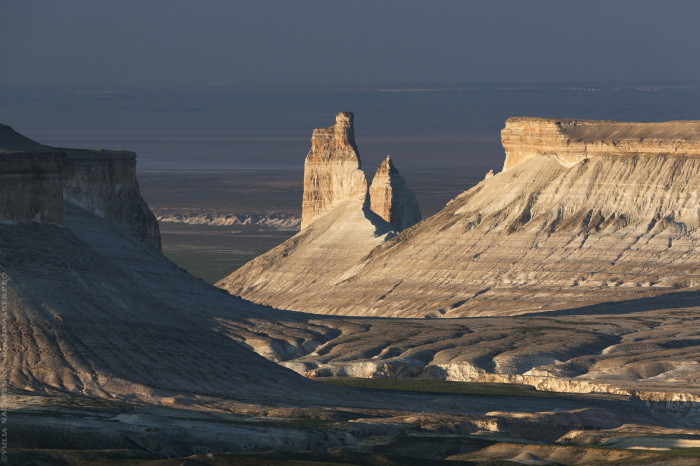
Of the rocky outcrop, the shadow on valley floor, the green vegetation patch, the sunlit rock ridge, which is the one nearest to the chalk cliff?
the sunlit rock ridge

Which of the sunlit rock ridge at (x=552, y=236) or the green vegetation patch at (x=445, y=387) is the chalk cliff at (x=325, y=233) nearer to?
the sunlit rock ridge at (x=552, y=236)

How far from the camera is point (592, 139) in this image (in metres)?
127

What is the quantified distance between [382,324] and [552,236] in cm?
2922

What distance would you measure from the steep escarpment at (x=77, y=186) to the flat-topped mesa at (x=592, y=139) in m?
36.5

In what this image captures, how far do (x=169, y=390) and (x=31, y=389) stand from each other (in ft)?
17.2

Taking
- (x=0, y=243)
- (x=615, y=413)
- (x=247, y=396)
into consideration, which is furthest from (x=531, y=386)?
(x=0, y=243)

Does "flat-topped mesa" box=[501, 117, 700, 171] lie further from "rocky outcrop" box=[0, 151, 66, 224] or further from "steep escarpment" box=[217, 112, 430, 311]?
"rocky outcrop" box=[0, 151, 66, 224]

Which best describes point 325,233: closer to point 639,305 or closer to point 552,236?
point 552,236

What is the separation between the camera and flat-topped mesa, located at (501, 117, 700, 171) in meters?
120

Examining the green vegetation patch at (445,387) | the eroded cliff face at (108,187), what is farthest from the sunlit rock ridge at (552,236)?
the green vegetation patch at (445,387)

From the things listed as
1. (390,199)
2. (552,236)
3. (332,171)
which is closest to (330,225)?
(390,199)

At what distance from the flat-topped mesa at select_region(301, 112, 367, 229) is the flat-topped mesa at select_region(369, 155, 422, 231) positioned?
2.50m

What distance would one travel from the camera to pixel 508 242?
402 ft

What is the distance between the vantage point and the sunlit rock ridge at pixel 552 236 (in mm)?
113875
